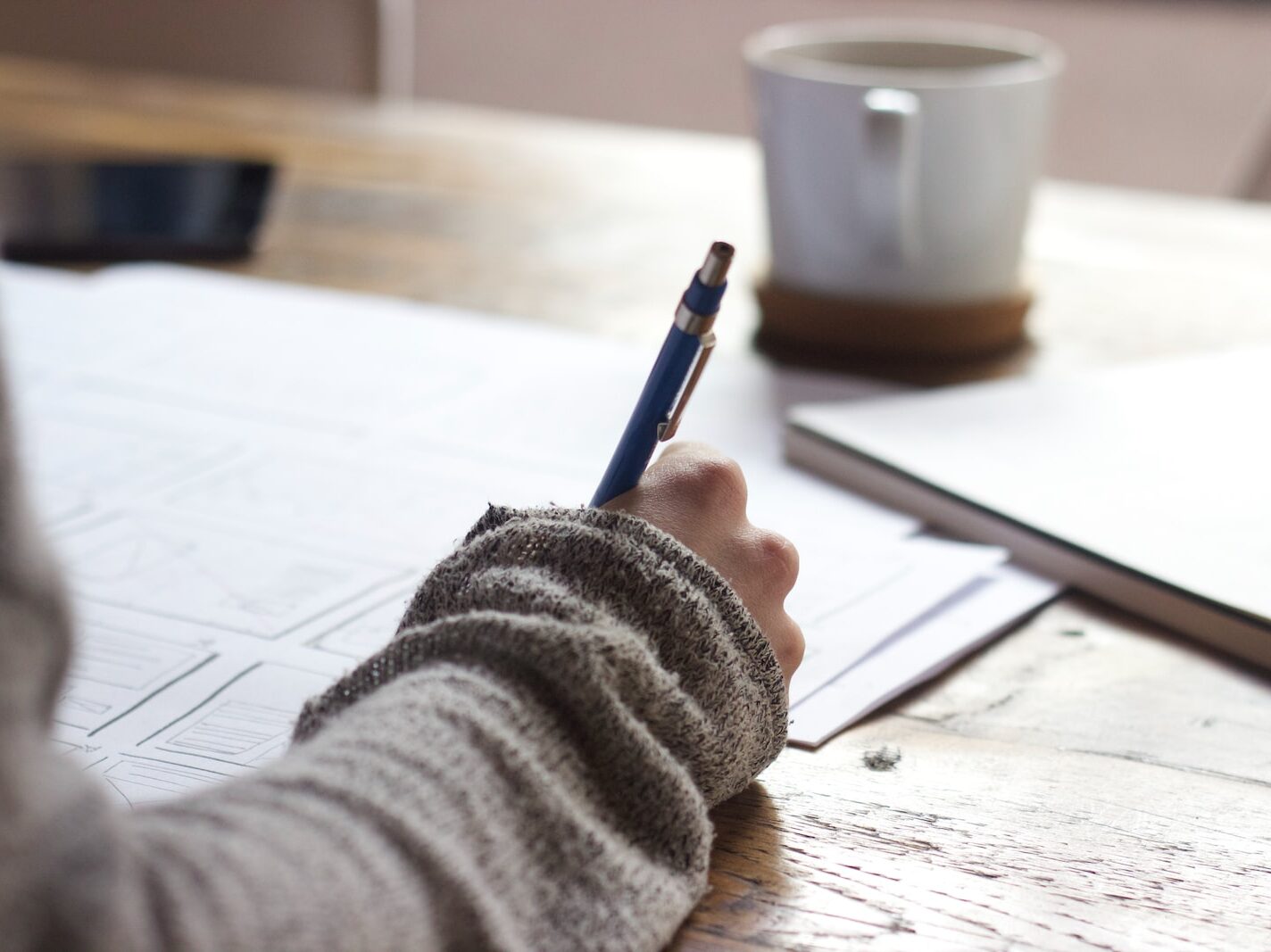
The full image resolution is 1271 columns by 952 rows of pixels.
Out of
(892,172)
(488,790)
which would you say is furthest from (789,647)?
(892,172)

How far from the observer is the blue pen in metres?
0.38

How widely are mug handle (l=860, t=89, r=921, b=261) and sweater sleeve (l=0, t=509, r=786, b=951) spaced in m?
0.40

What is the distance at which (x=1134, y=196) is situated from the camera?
3.73 feet

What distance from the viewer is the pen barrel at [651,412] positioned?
0.39 meters

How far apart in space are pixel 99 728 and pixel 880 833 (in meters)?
0.22

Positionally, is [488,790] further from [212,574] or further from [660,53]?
[660,53]

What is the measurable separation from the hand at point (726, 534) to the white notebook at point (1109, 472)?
0.51 ft

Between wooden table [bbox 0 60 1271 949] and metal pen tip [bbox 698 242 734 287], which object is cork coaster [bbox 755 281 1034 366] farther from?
metal pen tip [bbox 698 242 734 287]

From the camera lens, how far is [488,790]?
289 mm

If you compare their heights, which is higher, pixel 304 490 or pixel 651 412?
pixel 651 412

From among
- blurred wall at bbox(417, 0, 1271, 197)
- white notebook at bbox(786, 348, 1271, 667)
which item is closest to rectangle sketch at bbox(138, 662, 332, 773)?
white notebook at bbox(786, 348, 1271, 667)

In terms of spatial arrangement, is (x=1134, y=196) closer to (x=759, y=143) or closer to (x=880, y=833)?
(x=759, y=143)

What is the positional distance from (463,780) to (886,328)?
52 cm

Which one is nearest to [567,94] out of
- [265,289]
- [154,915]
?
[265,289]
